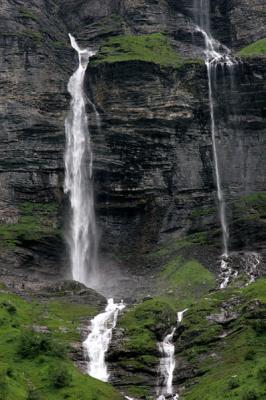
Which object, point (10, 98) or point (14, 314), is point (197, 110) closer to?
point (10, 98)

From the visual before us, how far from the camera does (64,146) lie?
87.7 m

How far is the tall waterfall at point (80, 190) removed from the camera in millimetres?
81500

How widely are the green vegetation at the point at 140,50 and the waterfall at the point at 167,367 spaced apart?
47.0m

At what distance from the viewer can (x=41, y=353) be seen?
5259 cm

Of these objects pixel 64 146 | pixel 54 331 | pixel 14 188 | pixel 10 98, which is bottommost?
pixel 54 331

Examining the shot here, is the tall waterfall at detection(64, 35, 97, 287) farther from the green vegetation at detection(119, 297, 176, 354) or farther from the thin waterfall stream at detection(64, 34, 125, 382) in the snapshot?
the green vegetation at detection(119, 297, 176, 354)

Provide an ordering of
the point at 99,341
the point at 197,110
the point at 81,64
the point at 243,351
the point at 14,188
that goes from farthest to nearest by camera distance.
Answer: the point at 81,64
the point at 197,110
the point at 14,188
the point at 99,341
the point at 243,351

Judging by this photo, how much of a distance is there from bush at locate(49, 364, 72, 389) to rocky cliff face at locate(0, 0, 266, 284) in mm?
29445

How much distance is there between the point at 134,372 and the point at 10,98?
155ft

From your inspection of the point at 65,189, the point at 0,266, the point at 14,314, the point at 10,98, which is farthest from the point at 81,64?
the point at 14,314

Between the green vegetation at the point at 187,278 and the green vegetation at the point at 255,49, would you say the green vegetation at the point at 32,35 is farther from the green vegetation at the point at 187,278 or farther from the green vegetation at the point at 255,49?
the green vegetation at the point at 187,278

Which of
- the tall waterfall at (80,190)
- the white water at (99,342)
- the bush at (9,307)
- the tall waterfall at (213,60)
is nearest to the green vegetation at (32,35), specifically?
the tall waterfall at (80,190)

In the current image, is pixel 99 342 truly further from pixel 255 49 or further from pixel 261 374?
pixel 255 49

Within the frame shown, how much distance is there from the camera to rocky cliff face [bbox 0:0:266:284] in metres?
83.6
